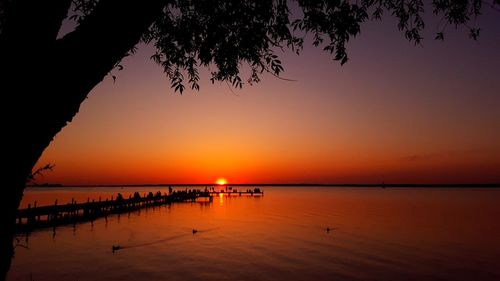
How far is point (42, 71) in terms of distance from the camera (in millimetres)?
2807

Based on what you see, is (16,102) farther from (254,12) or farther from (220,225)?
(220,225)

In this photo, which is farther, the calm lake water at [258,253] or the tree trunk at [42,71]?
the calm lake water at [258,253]

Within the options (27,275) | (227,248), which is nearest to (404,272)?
(227,248)

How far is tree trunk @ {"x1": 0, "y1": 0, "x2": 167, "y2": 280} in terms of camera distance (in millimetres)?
2691

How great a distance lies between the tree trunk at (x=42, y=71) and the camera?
2.69 metres

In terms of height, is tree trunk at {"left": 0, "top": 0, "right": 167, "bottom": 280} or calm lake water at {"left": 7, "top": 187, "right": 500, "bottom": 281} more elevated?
tree trunk at {"left": 0, "top": 0, "right": 167, "bottom": 280}

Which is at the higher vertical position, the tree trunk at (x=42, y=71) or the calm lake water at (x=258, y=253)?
the tree trunk at (x=42, y=71)

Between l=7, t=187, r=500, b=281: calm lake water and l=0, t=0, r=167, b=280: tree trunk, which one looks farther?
l=7, t=187, r=500, b=281: calm lake water

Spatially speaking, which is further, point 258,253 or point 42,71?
point 258,253

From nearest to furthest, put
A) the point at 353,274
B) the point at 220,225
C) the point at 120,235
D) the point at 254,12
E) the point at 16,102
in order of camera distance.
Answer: the point at 16,102
the point at 254,12
the point at 353,274
the point at 120,235
the point at 220,225

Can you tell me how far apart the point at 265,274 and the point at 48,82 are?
1980 centimetres

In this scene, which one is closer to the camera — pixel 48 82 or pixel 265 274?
pixel 48 82

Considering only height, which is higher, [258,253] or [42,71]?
[42,71]

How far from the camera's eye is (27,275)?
21000mm
